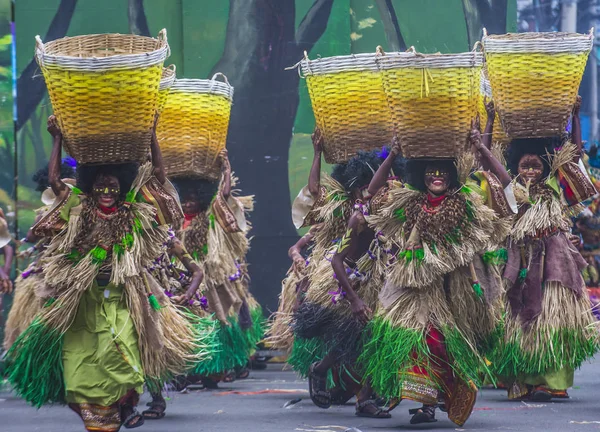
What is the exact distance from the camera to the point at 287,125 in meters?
14.5

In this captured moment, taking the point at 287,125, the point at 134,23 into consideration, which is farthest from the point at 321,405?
the point at 134,23

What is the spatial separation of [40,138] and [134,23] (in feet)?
5.54

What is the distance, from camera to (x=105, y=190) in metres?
7.86

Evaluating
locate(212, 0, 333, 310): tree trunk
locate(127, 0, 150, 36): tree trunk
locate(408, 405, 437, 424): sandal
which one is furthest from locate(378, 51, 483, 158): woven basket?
locate(127, 0, 150, 36): tree trunk

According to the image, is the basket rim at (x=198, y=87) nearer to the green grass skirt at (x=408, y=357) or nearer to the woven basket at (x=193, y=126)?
the woven basket at (x=193, y=126)

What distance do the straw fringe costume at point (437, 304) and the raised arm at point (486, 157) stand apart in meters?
0.15

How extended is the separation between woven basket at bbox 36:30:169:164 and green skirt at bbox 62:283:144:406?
894 millimetres

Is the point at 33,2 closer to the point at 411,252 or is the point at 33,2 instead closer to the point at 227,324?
the point at 227,324

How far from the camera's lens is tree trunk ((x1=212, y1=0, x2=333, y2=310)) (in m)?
14.5

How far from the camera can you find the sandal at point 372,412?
28.9 feet

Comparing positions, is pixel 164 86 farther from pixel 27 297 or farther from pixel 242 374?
pixel 242 374

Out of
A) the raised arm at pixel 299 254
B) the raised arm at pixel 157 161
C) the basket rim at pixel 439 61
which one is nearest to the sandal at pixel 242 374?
the raised arm at pixel 299 254

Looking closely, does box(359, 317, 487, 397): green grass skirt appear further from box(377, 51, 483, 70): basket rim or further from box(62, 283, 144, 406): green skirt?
box(377, 51, 483, 70): basket rim

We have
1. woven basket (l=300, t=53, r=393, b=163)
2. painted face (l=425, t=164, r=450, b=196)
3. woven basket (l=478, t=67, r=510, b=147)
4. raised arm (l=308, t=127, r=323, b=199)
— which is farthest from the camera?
woven basket (l=478, t=67, r=510, b=147)
